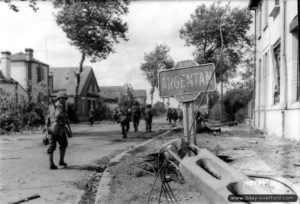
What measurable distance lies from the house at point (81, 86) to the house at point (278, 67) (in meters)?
30.9

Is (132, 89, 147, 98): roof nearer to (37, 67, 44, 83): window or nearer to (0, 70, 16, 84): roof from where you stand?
(37, 67, 44, 83): window

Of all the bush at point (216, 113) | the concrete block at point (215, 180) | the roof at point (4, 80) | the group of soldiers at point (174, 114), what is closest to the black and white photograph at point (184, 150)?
the concrete block at point (215, 180)

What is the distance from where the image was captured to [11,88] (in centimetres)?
3177

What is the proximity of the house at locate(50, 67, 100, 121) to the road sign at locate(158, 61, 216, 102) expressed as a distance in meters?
41.3

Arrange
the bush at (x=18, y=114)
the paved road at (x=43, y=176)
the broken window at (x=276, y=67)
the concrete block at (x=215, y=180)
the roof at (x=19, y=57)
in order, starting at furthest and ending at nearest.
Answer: the roof at (x=19, y=57), the bush at (x=18, y=114), the broken window at (x=276, y=67), the paved road at (x=43, y=176), the concrete block at (x=215, y=180)

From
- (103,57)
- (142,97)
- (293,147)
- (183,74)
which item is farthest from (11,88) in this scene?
(142,97)

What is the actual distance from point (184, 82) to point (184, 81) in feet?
0.06

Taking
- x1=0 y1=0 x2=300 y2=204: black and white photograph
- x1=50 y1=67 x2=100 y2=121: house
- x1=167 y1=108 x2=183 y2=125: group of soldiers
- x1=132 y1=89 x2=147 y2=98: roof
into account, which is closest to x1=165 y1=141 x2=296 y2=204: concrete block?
x1=0 y1=0 x2=300 y2=204: black and white photograph

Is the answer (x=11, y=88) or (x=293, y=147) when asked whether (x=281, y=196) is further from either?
(x=11, y=88)

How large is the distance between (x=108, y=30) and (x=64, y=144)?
2760 cm

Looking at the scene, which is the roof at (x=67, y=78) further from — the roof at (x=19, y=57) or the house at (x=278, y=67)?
the house at (x=278, y=67)

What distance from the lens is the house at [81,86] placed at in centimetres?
4646

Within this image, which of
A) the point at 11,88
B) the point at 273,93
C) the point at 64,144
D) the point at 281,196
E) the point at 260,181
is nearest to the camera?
the point at 281,196

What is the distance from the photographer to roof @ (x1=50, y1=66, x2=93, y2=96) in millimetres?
47500
